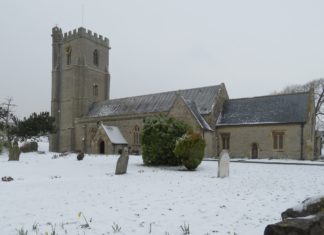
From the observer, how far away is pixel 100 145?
38.0 meters

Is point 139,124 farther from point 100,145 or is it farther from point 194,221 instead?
point 194,221

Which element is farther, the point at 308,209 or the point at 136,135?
the point at 136,135

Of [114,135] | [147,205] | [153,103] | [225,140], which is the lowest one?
[147,205]

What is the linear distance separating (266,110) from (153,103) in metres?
14.3

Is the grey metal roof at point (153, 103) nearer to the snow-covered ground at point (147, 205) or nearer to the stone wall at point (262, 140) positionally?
the stone wall at point (262, 140)

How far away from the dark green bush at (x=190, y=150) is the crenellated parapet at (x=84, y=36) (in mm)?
35223

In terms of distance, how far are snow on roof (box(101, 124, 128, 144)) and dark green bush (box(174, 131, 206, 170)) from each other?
19.7 meters

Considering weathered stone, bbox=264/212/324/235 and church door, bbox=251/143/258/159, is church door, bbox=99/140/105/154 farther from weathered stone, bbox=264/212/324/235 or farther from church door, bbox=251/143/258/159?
weathered stone, bbox=264/212/324/235

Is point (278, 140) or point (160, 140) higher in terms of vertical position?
point (278, 140)

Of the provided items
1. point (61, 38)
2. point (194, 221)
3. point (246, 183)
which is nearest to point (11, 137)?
point (61, 38)

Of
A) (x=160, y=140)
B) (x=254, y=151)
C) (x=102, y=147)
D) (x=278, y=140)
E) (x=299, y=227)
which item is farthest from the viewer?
(x=102, y=147)

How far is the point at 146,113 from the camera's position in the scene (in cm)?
3919

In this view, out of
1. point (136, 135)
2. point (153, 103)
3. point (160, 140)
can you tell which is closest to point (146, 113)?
point (153, 103)

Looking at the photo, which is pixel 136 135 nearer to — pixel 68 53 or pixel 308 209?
pixel 68 53
